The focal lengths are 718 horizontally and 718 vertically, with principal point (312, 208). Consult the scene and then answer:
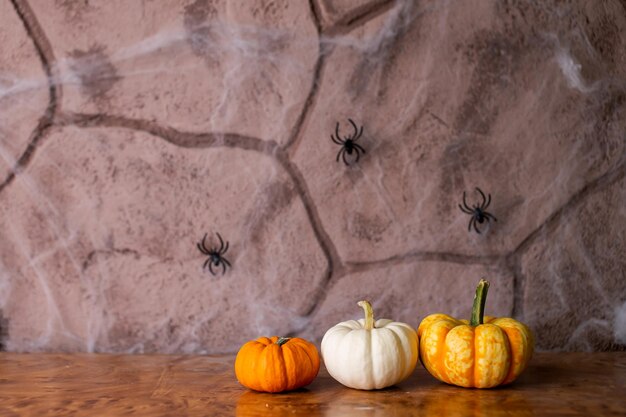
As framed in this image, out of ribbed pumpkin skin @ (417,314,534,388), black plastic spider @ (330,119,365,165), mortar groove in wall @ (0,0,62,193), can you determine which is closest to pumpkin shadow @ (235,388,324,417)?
ribbed pumpkin skin @ (417,314,534,388)

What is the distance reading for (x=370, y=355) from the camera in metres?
1.63

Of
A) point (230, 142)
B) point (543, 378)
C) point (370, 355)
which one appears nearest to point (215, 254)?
point (230, 142)

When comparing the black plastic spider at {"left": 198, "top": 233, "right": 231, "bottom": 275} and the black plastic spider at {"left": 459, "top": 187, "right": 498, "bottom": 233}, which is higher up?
the black plastic spider at {"left": 459, "top": 187, "right": 498, "bottom": 233}

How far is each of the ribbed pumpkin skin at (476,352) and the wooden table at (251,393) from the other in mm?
36

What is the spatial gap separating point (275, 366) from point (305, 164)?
0.65 meters

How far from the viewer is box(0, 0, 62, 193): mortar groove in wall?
204 cm

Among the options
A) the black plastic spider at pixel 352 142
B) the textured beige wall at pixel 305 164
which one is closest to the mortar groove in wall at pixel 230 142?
the textured beige wall at pixel 305 164

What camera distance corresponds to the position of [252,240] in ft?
6.70

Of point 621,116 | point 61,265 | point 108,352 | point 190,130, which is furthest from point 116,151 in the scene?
point 621,116

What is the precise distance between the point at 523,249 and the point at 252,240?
2.53 ft

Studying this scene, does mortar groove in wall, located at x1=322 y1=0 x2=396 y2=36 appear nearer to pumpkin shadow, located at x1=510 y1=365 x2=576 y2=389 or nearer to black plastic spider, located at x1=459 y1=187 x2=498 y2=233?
black plastic spider, located at x1=459 y1=187 x2=498 y2=233

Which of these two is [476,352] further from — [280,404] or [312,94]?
[312,94]

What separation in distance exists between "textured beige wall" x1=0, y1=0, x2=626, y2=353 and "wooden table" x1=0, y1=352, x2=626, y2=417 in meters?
0.19

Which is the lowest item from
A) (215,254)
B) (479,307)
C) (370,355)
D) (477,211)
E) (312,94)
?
(370,355)
